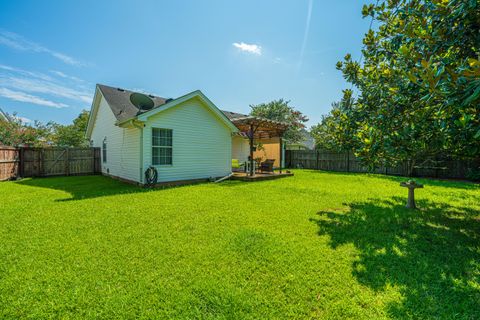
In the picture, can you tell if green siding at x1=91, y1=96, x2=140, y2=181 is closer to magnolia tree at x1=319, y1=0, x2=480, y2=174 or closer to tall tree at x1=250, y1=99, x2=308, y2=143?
magnolia tree at x1=319, y1=0, x2=480, y2=174

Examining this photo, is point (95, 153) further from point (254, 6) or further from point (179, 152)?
point (254, 6)

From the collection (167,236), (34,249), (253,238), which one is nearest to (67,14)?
(34,249)

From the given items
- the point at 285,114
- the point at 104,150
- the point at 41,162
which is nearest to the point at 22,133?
the point at 41,162

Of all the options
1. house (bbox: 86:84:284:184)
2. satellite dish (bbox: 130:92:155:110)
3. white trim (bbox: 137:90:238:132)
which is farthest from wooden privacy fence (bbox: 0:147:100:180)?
white trim (bbox: 137:90:238:132)

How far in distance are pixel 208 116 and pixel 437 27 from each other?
855 cm

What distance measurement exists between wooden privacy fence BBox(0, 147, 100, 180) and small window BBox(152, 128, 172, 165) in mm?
7321

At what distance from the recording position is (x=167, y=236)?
3707 mm

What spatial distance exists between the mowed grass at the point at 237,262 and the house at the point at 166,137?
12.0 ft

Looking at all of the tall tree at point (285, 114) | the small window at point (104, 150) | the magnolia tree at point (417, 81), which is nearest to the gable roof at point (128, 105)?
the small window at point (104, 150)

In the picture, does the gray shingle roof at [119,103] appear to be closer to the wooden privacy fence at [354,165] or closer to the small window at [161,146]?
the small window at [161,146]

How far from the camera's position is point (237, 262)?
113 inches

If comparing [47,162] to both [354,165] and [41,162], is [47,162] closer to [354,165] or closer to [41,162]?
[41,162]

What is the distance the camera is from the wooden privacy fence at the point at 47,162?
1069 centimetres

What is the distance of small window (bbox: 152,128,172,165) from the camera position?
28.7 ft
